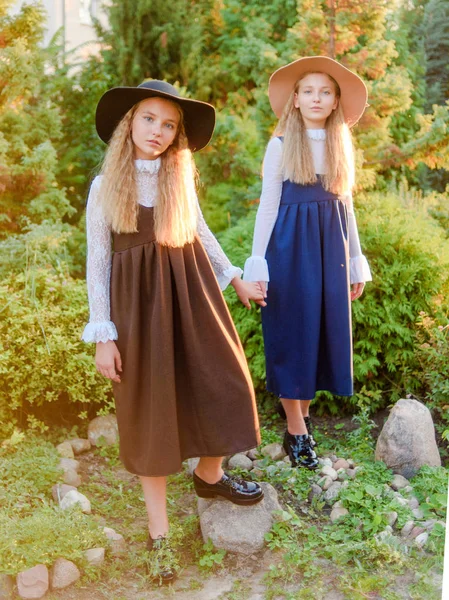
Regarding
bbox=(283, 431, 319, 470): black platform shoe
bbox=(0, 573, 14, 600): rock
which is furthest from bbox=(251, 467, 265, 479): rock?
bbox=(0, 573, 14, 600): rock

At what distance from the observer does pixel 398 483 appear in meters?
3.03

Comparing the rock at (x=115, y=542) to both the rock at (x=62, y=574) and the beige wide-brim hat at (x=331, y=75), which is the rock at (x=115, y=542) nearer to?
the rock at (x=62, y=574)

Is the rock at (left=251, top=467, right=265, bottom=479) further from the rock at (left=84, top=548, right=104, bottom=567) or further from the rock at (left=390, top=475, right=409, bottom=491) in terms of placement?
the rock at (left=84, top=548, right=104, bottom=567)

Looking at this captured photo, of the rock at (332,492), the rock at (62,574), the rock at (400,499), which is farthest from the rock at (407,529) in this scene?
the rock at (62,574)

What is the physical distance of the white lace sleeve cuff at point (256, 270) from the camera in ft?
9.83

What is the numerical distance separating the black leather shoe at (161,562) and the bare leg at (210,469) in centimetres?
31

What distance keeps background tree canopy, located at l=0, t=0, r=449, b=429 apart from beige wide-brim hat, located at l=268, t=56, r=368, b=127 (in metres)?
0.96

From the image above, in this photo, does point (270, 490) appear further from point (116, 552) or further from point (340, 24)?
point (340, 24)

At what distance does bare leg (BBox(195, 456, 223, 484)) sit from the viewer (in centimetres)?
267

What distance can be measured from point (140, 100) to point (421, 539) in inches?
79.5

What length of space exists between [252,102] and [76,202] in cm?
233

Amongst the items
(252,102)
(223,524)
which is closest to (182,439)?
(223,524)

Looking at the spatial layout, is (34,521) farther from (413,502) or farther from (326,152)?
(326,152)

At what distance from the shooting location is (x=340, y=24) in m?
4.40
